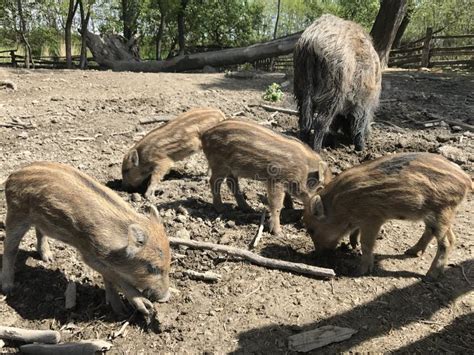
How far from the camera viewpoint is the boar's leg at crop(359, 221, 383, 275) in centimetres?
378

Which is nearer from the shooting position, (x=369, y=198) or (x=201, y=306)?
(x=201, y=306)

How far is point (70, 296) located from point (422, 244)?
2840 mm

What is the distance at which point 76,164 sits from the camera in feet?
18.6

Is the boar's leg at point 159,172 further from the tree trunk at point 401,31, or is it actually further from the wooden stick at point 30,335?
the tree trunk at point 401,31

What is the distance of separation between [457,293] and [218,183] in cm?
240

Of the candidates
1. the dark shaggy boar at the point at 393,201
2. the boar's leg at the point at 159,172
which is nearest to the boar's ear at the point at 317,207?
the dark shaggy boar at the point at 393,201

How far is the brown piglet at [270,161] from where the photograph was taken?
459 centimetres

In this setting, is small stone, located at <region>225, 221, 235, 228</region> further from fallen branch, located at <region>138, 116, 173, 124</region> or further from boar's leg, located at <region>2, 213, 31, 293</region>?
fallen branch, located at <region>138, 116, 173, 124</region>

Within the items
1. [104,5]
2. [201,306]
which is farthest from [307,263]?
[104,5]

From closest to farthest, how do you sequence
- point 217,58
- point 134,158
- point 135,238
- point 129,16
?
point 135,238, point 134,158, point 217,58, point 129,16

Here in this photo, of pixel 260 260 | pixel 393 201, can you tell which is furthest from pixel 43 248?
pixel 393 201

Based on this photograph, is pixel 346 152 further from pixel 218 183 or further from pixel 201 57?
pixel 201 57

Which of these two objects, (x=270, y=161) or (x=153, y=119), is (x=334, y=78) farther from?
(x=153, y=119)

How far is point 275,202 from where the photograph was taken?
449 cm
